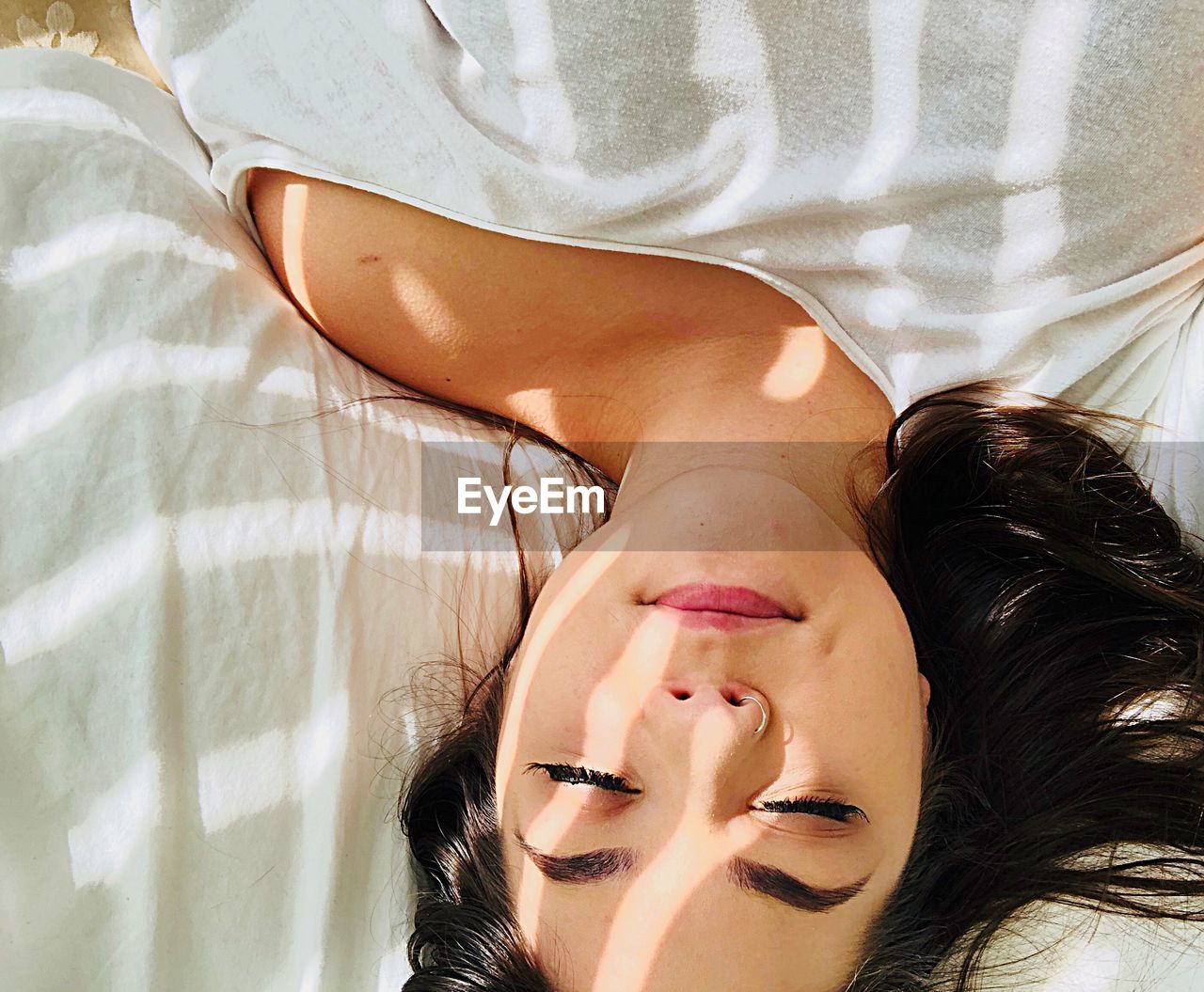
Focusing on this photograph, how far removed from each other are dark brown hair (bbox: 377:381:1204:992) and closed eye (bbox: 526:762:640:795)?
18 centimetres

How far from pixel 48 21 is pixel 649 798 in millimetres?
1398

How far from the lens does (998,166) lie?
95 cm

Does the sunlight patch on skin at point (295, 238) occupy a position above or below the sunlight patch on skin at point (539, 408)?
above

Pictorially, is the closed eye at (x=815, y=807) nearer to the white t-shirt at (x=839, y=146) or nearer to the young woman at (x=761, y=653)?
the young woman at (x=761, y=653)

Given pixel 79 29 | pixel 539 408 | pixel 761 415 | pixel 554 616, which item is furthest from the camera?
pixel 79 29

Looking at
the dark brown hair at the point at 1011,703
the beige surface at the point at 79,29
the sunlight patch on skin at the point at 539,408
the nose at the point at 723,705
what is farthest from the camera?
the beige surface at the point at 79,29

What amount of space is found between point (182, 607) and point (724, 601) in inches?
21.4

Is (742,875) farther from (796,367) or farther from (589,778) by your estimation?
(796,367)

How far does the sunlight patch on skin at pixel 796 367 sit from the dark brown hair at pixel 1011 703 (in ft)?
0.38

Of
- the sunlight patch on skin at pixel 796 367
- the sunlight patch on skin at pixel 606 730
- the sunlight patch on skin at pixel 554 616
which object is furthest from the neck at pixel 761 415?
the sunlight patch on skin at pixel 606 730

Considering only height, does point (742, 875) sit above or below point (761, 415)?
below

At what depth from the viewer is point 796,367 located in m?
1.12

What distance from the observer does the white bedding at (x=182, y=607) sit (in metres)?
0.90

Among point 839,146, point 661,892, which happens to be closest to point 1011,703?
point 661,892
